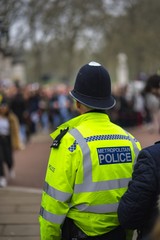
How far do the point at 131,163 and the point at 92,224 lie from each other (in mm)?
457

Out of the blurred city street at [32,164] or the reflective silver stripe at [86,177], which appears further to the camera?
the blurred city street at [32,164]

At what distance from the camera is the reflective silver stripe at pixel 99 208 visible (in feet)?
10.3

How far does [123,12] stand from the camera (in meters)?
28.1

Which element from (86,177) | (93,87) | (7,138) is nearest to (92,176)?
(86,177)

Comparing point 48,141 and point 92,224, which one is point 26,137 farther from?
point 92,224

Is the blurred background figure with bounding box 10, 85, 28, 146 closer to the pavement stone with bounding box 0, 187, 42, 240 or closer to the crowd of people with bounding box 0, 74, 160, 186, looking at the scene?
the crowd of people with bounding box 0, 74, 160, 186

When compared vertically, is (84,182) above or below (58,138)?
below

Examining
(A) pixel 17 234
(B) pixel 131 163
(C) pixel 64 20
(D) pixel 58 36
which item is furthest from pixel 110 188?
(D) pixel 58 36

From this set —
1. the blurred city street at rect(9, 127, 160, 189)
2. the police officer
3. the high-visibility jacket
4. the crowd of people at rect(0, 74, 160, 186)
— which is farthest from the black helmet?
the crowd of people at rect(0, 74, 160, 186)

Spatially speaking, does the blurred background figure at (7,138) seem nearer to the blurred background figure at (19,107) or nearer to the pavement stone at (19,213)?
→ the pavement stone at (19,213)

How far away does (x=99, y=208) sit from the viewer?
3146 mm

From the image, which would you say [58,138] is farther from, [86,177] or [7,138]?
[7,138]

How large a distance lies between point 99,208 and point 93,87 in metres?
0.73

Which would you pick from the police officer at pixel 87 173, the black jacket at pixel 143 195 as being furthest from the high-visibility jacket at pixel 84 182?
the black jacket at pixel 143 195
